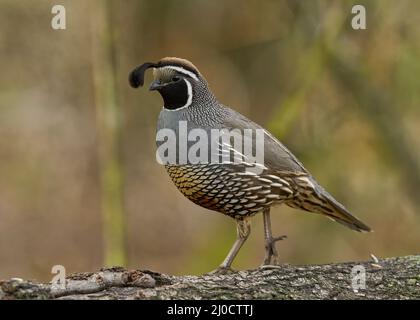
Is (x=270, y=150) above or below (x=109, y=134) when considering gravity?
below

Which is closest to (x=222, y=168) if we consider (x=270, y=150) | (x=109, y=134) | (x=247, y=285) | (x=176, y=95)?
(x=270, y=150)

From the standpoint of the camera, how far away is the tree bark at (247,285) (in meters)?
4.01

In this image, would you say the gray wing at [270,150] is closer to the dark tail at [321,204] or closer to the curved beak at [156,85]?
the dark tail at [321,204]

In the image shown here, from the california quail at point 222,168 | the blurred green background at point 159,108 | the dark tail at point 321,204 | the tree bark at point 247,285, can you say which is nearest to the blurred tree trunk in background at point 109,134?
the blurred green background at point 159,108

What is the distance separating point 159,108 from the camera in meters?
10.3

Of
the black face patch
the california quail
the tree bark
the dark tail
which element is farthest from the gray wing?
the tree bark

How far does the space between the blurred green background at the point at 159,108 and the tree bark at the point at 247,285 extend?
2674 mm

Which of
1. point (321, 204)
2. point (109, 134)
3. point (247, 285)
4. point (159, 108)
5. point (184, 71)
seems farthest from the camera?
point (159, 108)

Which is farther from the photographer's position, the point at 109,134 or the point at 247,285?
the point at 109,134

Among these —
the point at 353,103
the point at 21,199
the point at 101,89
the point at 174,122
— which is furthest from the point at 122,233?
the point at 21,199

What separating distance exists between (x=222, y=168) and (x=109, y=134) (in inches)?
69.9

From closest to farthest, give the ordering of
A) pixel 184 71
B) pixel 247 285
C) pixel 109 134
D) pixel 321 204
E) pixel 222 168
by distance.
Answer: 1. pixel 247 285
2. pixel 222 168
3. pixel 184 71
4. pixel 321 204
5. pixel 109 134

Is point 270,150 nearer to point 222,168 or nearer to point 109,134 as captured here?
point 222,168

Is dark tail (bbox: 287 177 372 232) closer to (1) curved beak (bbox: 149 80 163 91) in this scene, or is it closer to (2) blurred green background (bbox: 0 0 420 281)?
(1) curved beak (bbox: 149 80 163 91)
